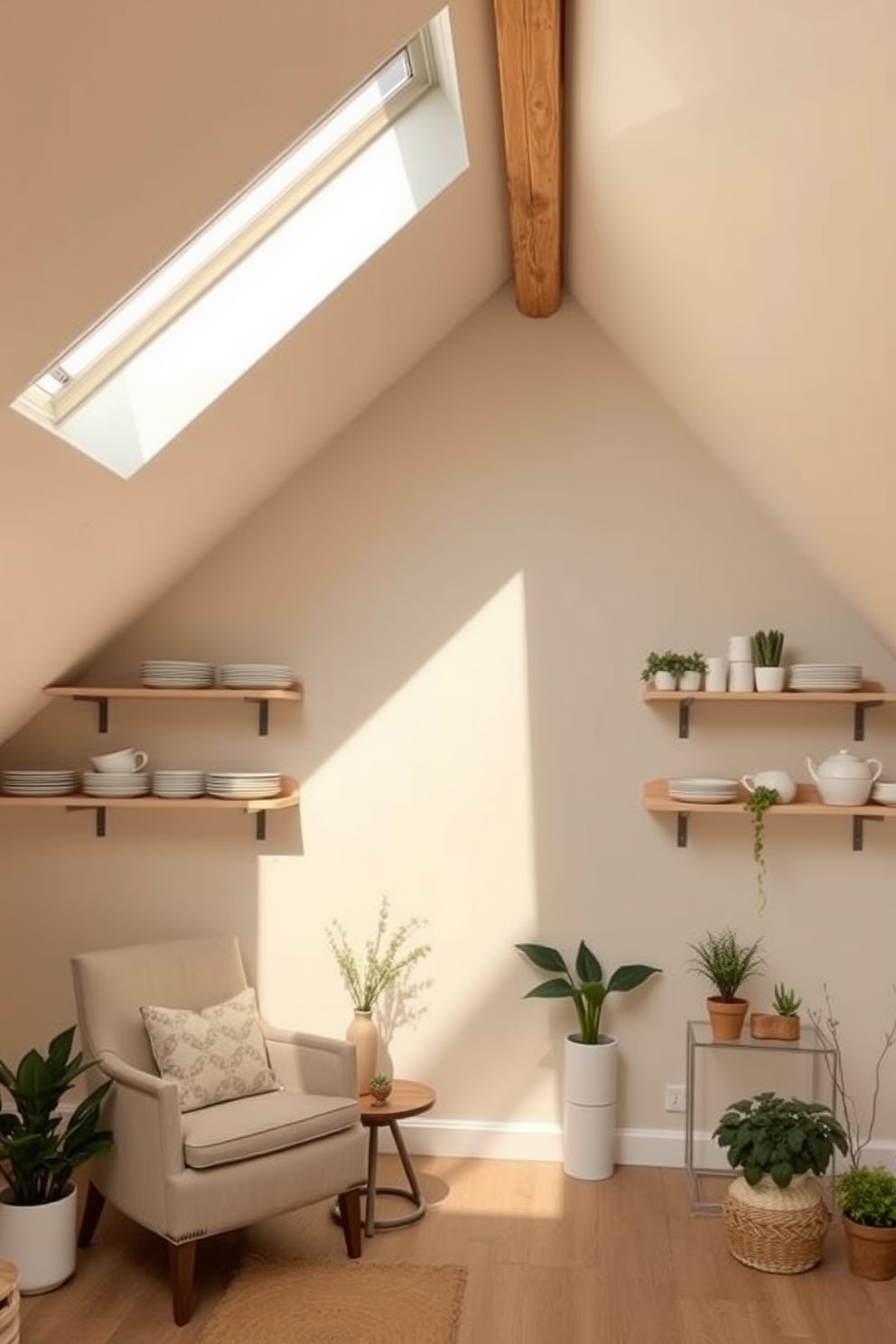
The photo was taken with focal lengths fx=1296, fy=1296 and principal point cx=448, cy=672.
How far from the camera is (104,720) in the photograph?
457cm

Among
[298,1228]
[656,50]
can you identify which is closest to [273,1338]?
[298,1228]

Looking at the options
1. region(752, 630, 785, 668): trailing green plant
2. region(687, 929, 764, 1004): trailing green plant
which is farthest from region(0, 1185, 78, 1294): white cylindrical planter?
region(752, 630, 785, 668): trailing green plant

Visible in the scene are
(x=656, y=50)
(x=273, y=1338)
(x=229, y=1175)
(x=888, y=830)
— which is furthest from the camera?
(x=888, y=830)

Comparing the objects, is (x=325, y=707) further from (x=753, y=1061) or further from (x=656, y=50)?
(x=656, y=50)

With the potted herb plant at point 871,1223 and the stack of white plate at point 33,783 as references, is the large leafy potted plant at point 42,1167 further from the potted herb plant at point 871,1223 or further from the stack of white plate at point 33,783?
the potted herb plant at point 871,1223

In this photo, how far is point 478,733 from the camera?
14.7ft

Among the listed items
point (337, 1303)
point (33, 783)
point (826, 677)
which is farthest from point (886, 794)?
point (33, 783)

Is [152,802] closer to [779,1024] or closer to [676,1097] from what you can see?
[676,1097]

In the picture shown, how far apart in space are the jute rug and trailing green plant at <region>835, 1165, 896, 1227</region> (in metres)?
1.09

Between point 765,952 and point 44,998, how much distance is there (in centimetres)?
250

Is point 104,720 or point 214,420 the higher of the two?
point 214,420

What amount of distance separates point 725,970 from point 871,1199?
0.84m

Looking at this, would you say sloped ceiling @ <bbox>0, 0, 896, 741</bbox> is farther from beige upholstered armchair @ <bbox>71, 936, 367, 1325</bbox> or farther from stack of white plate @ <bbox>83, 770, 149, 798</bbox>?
beige upholstered armchair @ <bbox>71, 936, 367, 1325</bbox>

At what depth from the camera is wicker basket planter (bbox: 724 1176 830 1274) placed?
358 centimetres
